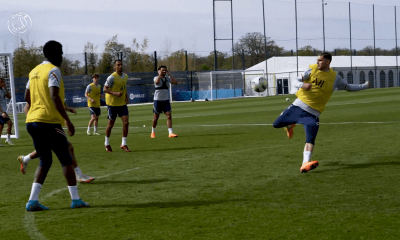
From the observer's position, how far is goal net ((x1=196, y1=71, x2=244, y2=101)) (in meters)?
56.0

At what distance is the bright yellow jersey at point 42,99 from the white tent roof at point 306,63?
58.0 m

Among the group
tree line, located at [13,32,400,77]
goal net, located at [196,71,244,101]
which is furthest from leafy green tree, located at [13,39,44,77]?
goal net, located at [196,71,244,101]

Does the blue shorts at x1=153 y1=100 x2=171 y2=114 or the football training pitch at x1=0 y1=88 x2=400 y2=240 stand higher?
the blue shorts at x1=153 y1=100 x2=171 y2=114

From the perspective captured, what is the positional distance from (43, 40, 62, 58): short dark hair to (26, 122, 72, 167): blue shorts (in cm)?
83

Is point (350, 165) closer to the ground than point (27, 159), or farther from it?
closer to the ground

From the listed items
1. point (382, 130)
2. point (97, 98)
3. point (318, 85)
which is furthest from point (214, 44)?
point (318, 85)

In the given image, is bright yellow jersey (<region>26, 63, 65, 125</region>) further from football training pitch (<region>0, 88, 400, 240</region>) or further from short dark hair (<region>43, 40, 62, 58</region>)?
football training pitch (<region>0, 88, 400, 240</region>)

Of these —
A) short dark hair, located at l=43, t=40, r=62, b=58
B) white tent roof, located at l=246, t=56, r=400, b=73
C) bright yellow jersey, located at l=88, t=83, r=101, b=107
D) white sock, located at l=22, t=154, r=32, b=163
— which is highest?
white tent roof, located at l=246, t=56, r=400, b=73

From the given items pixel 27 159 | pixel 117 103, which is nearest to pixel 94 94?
pixel 117 103

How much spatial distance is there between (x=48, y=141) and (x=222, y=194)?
7.72 ft

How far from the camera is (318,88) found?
897cm

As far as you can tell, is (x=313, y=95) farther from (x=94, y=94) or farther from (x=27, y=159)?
(x=94, y=94)

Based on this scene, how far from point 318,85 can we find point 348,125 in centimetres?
847

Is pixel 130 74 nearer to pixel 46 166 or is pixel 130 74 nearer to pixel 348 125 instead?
pixel 348 125
